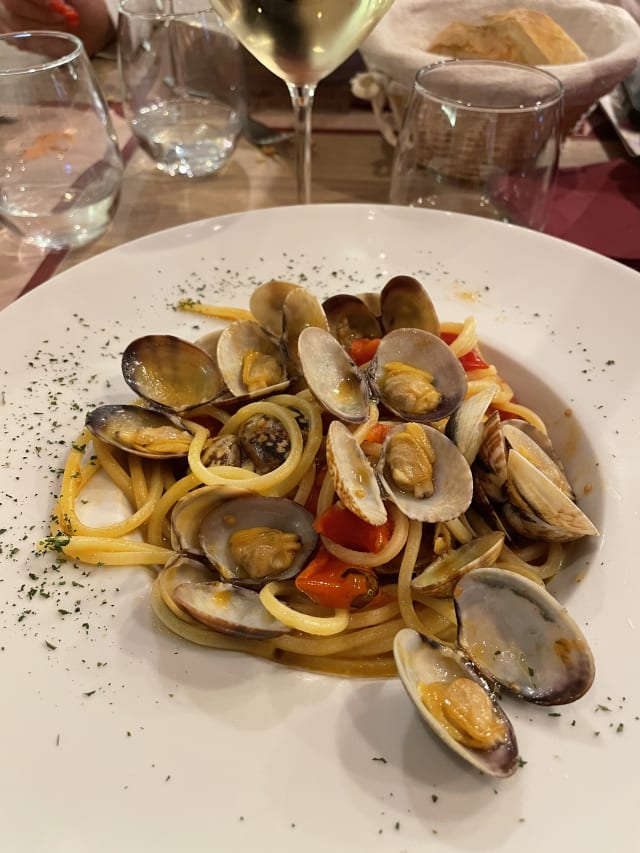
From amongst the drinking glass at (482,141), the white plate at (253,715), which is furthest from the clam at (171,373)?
the drinking glass at (482,141)

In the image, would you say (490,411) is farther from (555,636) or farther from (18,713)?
(18,713)

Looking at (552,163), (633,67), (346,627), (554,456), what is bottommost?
(346,627)

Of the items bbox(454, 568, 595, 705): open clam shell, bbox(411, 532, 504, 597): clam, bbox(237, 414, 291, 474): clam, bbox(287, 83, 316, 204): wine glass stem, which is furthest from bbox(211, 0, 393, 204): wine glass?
bbox(454, 568, 595, 705): open clam shell

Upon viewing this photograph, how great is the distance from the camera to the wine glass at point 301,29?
7.75 ft

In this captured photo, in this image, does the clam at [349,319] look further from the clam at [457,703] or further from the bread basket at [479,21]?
the bread basket at [479,21]

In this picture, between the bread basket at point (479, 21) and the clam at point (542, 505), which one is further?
the bread basket at point (479, 21)

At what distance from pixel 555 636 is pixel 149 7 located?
3.74 meters

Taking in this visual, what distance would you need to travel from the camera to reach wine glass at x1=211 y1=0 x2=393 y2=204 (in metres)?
2.36

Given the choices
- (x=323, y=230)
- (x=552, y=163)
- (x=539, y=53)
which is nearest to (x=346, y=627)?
(x=323, y=230)

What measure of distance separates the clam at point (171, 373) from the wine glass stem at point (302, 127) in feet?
3.91

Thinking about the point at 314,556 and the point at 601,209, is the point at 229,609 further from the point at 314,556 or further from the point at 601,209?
the point at 601,209

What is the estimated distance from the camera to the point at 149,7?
372 cm

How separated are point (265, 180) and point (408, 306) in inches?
69.5

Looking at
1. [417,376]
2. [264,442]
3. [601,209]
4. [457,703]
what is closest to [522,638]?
[457,703]
